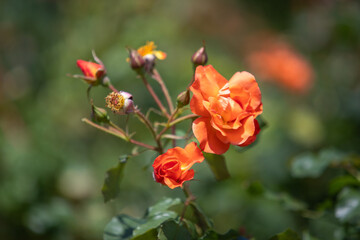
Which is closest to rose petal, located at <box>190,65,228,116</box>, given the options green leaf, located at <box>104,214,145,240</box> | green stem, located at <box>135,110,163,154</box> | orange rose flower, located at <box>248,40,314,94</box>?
green stem, located at <box>135,110,163,154</box>

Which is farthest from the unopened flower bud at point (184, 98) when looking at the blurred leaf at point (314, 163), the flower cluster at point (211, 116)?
the blurred leaf at point (314, 163)

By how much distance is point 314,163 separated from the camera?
893mm

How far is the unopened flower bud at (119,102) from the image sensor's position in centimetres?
62

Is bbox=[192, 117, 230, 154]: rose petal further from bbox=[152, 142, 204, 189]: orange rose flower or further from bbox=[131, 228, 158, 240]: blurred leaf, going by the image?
bbox=[131, 228, 158, 240]: blurred leaf

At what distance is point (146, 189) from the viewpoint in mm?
1704

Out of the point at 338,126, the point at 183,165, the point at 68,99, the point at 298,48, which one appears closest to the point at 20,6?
the point at 68,99

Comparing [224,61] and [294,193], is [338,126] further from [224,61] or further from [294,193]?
[224,61]

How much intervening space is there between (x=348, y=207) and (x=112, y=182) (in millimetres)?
439

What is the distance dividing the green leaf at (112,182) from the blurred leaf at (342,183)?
433 mm

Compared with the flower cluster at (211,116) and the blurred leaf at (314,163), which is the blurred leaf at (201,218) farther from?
the blurred leaf at (314,163)

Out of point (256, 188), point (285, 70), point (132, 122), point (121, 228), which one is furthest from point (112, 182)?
point (285, 70)

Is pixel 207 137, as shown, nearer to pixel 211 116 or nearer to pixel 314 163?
pixel 211 116

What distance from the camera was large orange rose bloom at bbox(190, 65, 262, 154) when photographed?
0.58 m

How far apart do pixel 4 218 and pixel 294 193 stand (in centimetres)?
105
